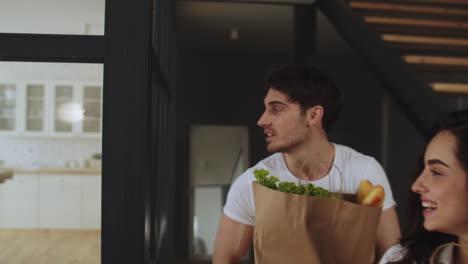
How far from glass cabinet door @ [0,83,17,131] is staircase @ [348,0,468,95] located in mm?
1715

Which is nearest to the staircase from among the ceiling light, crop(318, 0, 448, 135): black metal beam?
crop(318, 0, 448, 135): black metal beam

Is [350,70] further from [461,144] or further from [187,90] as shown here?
[461,144]

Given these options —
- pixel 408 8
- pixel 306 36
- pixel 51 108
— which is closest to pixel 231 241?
pixel 51 108

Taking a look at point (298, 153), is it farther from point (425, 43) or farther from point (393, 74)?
point (425, 43)

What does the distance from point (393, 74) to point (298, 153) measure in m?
0.91

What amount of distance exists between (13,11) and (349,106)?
4.37 metres

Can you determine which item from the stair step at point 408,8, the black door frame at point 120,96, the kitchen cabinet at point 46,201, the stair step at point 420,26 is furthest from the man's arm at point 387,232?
the stair step at point 408,8

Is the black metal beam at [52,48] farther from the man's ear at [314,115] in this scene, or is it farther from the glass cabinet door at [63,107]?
the man's ear at [314,115]

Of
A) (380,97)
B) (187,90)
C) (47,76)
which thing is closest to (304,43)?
(47,76)

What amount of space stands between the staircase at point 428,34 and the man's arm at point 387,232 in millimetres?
987

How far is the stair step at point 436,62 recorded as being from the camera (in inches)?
86.2

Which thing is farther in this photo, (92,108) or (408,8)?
(408,8)

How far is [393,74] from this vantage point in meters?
1.96

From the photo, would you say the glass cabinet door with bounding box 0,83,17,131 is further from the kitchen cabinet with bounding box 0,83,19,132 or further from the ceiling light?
the ceiling light
